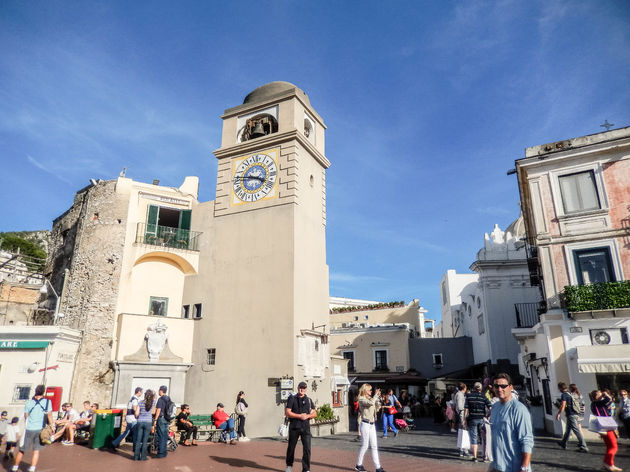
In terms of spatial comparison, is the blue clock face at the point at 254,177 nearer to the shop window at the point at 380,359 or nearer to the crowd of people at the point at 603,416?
the crowd of people at the point at 603,416

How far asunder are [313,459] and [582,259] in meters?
12.1

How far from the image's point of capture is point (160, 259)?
22.2 metres

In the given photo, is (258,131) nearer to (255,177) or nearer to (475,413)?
(255,177)

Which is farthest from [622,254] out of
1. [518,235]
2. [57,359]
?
[57,359]

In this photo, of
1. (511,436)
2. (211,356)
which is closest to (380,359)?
(211,356)

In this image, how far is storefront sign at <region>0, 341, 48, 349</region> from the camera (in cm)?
1748

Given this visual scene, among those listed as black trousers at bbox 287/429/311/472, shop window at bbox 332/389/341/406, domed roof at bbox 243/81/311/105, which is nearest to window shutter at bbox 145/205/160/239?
domed roof at bbox 243/81/311/105

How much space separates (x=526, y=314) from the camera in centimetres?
2800

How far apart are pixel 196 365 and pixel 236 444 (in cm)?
672

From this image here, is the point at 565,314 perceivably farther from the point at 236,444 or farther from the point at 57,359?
the point at 57,359

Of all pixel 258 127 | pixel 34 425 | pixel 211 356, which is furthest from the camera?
pixel 258 127

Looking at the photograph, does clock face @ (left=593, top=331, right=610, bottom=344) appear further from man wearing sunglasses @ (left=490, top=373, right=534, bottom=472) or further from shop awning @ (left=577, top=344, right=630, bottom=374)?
man wearing sunglasses @ (left=490, top=373, right=534, bottom=472)

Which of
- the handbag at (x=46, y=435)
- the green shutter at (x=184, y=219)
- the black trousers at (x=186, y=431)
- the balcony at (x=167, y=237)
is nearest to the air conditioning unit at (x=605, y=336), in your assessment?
the black trousers at (x=186, y=431)

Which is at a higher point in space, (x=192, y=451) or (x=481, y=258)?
(x=481, y=258)
